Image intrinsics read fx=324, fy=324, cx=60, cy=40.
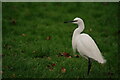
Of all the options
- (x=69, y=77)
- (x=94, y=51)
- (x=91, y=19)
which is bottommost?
(x=69, y=77)

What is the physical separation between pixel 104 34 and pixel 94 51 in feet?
10.9

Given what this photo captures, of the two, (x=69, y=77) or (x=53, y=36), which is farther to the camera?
(x=53, y=36)

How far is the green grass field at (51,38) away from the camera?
7082mm

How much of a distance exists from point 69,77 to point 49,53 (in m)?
1.64

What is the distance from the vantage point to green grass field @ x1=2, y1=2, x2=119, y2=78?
23.2 ft

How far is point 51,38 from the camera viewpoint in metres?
9.52

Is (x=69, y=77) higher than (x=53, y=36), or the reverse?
(x=53, y=36)

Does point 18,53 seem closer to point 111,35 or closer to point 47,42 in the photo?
point 47,42

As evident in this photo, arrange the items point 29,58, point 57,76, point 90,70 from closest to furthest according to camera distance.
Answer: point 57,76 < point 90,70 < point 29,58

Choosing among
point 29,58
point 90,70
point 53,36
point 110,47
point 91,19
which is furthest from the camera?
point 91,19

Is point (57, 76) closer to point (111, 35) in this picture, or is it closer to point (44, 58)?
point (44, 58)

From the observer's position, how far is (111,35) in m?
10.0

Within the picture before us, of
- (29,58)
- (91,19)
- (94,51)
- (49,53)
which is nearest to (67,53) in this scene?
(49,53)

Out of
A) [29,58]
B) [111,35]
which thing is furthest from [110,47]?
[29,58]
